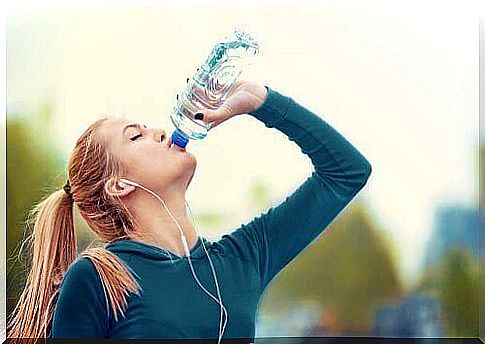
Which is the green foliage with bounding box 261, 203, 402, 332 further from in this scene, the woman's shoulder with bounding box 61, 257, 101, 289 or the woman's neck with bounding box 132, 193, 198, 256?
the woman's shoulder with bounding box 61, 257, 101, 289

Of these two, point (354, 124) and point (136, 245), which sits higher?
point (354, 124)

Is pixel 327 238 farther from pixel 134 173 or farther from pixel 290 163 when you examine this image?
pixel 134 173

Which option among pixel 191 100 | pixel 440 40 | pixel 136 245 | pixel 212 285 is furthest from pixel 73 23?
pixel 440 40

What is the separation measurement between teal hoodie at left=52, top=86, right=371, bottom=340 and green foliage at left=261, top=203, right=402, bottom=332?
0.12ft

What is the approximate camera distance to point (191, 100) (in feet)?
10.0

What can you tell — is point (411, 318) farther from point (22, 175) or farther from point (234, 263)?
point (22, 175)

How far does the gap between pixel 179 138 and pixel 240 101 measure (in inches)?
8.8

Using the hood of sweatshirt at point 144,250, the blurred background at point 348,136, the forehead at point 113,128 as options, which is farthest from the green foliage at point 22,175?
the hood of sweatshirt at point 144,250

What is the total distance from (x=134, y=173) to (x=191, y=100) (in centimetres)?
29

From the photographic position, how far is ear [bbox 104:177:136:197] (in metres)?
3.00

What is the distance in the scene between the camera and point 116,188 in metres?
3.00

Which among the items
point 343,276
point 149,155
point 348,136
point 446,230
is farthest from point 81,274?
point 446,230

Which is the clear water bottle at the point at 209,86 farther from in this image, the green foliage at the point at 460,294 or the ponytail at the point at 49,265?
the green foliage at the point at 460,294

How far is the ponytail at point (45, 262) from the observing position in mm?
3031
